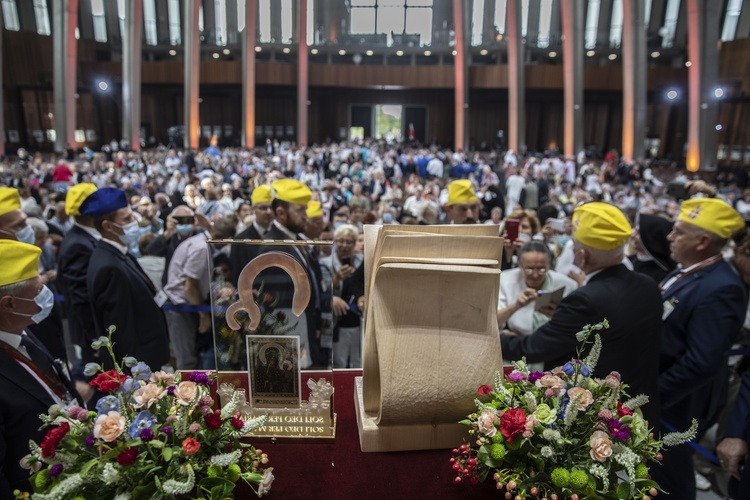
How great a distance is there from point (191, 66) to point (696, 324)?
26858 millimetres

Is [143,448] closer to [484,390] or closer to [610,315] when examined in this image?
[484,390]

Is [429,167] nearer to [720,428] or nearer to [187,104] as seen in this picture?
[187,104]

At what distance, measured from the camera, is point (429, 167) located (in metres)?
21.7

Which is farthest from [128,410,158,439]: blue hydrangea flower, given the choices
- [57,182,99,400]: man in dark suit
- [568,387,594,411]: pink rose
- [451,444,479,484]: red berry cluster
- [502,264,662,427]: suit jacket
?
[57,182,99,400]: man in dark suit

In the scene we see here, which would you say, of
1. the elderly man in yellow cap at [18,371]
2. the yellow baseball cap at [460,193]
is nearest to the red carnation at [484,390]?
the elderly man in yellow cap at [18,371]

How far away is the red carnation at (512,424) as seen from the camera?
1.22 meters

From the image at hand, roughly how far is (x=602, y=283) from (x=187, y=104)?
27.0m

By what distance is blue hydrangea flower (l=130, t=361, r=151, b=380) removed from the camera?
1.25 metres

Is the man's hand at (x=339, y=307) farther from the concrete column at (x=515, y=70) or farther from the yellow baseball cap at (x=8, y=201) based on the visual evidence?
the concrete column at (x=515, y=70)

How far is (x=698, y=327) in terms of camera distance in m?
2.59

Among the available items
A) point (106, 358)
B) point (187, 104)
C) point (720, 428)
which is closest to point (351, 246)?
point (106, 358)

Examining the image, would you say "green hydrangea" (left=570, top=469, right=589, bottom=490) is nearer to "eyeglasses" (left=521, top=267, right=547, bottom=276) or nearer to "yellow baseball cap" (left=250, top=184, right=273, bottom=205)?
"eyeglasses" (left=521, top=267, right=547, bottom=276)

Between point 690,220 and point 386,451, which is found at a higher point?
point 690,220

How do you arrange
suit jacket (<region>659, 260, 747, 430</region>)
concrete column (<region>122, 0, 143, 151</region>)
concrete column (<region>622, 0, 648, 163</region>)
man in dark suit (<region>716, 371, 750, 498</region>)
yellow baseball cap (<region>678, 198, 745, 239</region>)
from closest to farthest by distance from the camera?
man in dark suit (<region>716, 371, 750, 498</region>), suit jacket (<region>659, 260, 747, 430</region>), yellow baseball cap (<region>678, 198, 745, 239</region>), concrete column (<region>622, 0, 648, 163</region>), concrete column (<region>122, 0, 143, 151</region>)
